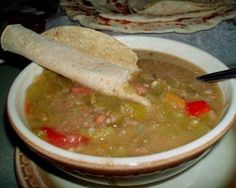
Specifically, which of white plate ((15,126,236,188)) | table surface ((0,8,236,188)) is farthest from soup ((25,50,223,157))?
table surface ((0,8,236,188))

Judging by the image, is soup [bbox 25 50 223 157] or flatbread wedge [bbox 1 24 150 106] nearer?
soup [bbox 25 50 223 157]

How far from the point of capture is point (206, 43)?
10.5 ft

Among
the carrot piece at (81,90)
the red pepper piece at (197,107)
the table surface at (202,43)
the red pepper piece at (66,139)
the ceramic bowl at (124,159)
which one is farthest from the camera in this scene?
the table surface at (202,43)

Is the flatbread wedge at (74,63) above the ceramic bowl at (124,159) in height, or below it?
above

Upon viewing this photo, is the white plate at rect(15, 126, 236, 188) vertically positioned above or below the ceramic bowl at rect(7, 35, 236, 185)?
below

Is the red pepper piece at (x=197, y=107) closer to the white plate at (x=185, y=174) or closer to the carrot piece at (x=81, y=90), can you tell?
the white plate at (x=185, y=174)

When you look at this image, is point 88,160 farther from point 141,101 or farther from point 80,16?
point 80,16

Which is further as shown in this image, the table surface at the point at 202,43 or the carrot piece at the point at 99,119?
the table surface at the point at 202,43

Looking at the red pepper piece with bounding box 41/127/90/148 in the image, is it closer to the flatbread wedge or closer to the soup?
the soup

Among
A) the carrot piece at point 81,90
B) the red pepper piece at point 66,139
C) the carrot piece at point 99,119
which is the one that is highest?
the carrot piece at point 99,119

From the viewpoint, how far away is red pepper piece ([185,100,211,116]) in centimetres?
165

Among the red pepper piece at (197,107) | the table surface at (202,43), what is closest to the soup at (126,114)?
the red pepper piece at (197,107)

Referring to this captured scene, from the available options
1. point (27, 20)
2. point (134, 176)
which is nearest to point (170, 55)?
point (134, 176)

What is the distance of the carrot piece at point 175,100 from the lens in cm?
167
